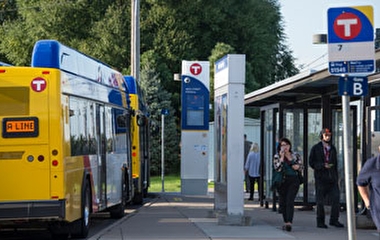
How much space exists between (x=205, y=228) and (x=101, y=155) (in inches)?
99.8

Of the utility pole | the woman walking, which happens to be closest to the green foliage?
the utility pole

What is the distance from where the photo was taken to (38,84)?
1362 centimetres

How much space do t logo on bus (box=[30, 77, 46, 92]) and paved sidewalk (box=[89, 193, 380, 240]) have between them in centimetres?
283

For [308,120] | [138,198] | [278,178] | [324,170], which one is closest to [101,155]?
[278,178]

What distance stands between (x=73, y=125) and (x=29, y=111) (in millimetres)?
1025

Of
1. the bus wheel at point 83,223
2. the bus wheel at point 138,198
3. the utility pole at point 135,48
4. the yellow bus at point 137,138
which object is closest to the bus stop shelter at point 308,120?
the yellow bus at point 137,138

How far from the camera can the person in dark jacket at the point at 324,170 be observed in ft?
53.2

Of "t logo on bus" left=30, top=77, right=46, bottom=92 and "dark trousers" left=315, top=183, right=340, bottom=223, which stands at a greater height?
"t logo on bus" left=30, top=77, right=46, bottom=92

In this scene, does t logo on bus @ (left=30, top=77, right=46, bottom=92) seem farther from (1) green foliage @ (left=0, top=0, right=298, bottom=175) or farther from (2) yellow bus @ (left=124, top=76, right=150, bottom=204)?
(1) green foliage @ (left=0, top=0, right=298, bottom=175)

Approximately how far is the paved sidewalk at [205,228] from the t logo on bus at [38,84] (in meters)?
2.83

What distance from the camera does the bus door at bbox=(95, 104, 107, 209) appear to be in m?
16.9

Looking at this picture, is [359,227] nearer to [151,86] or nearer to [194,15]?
[151,86]

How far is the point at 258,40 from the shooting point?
53.8 metres

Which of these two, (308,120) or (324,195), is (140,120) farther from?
(324,195)
